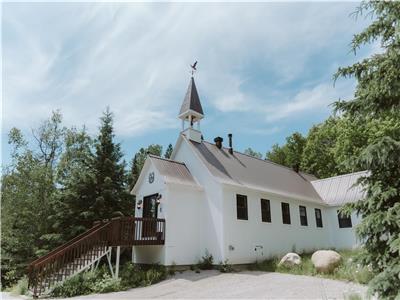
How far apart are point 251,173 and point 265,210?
7.39ft

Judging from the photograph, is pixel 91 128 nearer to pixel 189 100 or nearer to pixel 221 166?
pixel 189 100

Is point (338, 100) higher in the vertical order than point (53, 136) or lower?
lower

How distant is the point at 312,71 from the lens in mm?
10336

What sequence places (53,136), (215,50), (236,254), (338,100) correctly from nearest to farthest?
(338,100), (215,50), (236,254), (53,136)

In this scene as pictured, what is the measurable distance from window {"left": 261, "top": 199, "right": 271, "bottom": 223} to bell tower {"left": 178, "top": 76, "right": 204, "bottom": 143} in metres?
4.98

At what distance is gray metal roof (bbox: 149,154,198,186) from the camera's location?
13703mm

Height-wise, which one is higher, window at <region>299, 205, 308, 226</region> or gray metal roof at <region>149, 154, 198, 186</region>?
gray metal roof at <region>149, 154, 198, 186</region>

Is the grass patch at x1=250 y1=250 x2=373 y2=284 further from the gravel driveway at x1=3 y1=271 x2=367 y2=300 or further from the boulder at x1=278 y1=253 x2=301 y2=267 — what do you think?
the gravel driveway at x1=3 y1=271 x2=367 y2=300

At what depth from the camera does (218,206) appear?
13367 millimetres

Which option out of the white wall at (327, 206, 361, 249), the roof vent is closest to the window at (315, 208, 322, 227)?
the white wall at (327, 206, 361, 249)

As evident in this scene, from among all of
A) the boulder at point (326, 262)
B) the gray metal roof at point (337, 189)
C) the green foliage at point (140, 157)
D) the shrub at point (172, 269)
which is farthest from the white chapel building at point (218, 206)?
the green foliage at point (140, 157)

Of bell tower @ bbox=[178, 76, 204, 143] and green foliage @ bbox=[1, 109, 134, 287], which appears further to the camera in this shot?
green foliage @ bbox=[1, 109, 134, 287]

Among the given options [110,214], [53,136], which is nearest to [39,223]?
[110,214]

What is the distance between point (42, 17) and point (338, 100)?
8092mm
